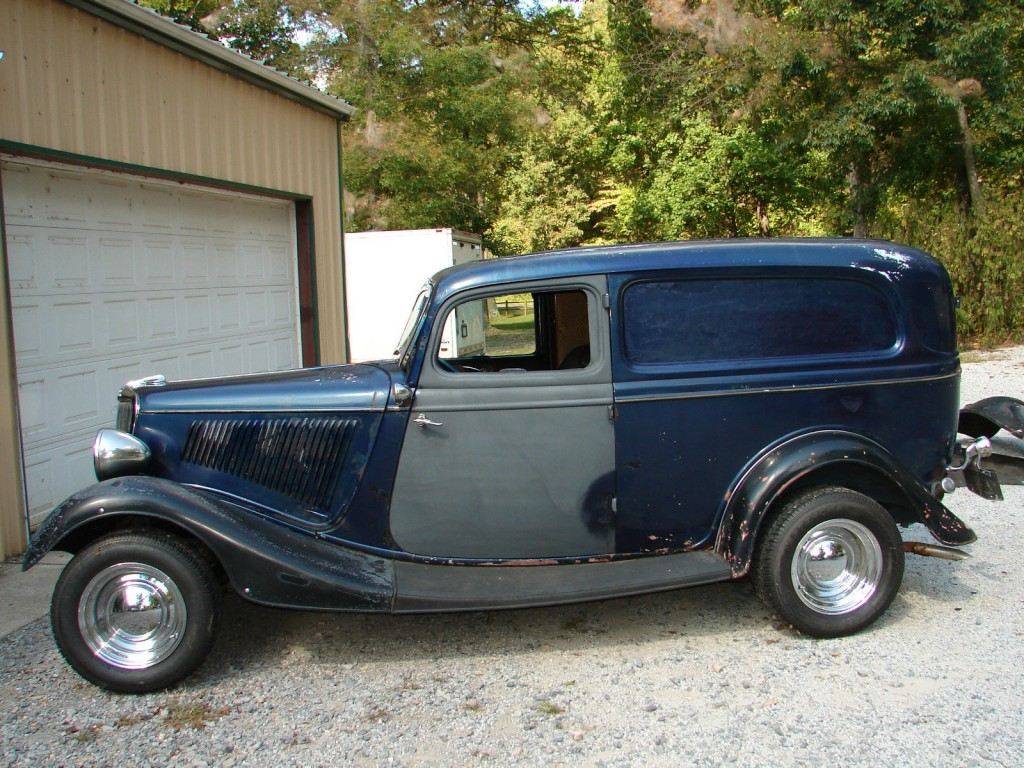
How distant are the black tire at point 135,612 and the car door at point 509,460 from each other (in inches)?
36.6

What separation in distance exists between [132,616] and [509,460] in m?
1.77

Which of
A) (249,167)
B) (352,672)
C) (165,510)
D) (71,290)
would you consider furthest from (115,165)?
(352,672)

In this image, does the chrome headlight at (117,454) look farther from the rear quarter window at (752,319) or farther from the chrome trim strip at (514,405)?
the rear quarter window at (752,319)

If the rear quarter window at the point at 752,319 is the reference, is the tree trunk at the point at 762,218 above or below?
above

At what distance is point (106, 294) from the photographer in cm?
647

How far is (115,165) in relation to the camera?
6332mm

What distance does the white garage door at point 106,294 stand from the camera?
18.8ft

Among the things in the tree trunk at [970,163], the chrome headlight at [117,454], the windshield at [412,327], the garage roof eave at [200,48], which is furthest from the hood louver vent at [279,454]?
the tree trunk at [970,163]

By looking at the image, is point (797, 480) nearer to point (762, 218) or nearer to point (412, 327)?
point (412, 327)

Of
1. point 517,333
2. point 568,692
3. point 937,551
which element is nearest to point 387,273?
point 517,333

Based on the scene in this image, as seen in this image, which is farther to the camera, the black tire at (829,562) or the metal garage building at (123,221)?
the metal garage building at (123,221)

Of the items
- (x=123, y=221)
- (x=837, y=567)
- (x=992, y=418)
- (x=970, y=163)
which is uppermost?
(x=970, y=163)

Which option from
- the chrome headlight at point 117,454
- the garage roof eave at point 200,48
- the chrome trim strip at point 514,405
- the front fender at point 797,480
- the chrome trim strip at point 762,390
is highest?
the garage roof eave at point 200,48

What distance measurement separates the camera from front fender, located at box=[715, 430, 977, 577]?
3.91 meters
